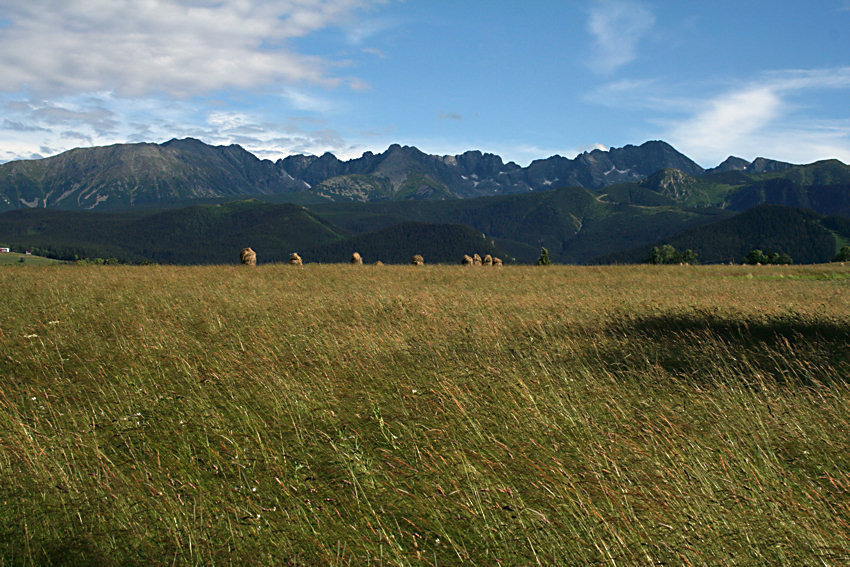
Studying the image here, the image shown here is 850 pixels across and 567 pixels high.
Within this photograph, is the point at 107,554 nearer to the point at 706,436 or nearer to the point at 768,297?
the point at 706,436

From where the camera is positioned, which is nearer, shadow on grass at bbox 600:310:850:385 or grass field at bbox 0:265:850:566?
grass field at bbox 0:265:850:566

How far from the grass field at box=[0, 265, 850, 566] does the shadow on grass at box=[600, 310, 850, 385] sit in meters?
0.07

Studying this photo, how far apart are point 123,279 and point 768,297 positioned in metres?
21.0

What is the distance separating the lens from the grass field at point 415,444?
11.7 feet

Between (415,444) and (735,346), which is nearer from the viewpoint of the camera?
(415,444)

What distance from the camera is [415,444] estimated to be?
4.88m

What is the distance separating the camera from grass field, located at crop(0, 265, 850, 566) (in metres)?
3.56

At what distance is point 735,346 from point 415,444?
7000 mm

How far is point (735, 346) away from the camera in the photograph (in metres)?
9.20

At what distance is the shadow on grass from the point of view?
7.68 metres

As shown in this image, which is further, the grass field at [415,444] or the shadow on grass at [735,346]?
the shadow on grass at [735,346]

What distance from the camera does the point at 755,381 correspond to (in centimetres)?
693

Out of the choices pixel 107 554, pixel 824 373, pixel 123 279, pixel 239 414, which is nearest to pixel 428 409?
pixel 239 414

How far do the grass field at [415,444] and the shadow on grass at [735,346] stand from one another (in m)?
0.07
